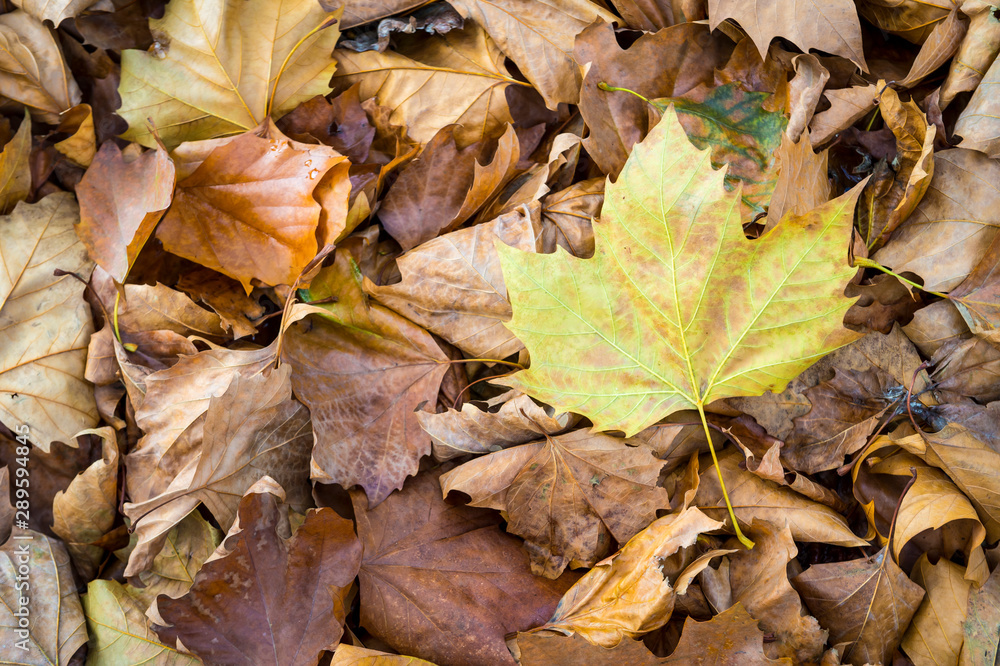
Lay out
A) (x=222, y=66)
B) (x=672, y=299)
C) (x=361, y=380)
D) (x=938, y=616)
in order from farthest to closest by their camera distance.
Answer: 1. (x=222, y=66)
2. (x=361, y=380)
3. (x=938, y=616)
4. (x=672, y=299)

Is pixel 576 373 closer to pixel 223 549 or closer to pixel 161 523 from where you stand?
pixel 223 549

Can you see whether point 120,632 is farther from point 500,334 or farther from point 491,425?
point 500,334

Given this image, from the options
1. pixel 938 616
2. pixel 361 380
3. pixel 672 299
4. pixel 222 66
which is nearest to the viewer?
pixel 672 299

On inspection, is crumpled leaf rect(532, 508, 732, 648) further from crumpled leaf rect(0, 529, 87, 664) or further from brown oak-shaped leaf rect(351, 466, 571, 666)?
crumpled leaf rect(0, 529, 87, 664)

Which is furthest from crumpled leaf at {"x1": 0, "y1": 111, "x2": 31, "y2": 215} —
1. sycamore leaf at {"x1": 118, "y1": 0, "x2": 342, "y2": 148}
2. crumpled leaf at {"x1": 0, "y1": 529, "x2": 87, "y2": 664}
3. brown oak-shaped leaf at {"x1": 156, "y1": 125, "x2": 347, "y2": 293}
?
crumpled leaf at {"x1": 0, "y1": 529, "x2": 87, "y2": 664}

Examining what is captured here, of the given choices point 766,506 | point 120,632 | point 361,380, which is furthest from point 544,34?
point 120,632
